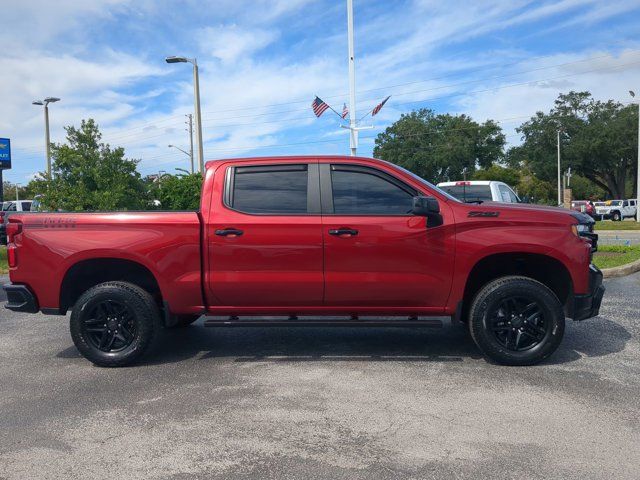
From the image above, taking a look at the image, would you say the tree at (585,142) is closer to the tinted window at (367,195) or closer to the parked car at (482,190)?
the parked car at (482,190)

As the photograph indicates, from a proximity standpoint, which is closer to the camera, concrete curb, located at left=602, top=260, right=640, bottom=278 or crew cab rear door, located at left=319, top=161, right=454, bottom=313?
crew cab rear door, located at left=319, top=161, right=454, bottom=313

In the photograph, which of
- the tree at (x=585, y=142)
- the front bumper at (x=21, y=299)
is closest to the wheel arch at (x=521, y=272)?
the front bumper at (x=21, y=299)

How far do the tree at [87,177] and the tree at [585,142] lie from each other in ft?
159

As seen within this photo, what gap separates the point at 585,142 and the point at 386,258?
55.0 meters

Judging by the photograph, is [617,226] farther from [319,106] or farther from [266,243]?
[266,243]

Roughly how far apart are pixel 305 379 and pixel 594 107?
59.4 meters

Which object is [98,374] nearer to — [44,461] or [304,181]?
[44,461]

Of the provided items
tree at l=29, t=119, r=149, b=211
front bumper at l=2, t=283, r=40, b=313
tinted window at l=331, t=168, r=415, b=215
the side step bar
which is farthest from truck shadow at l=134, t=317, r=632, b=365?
tree at l=29, t=119, r=149, b=211

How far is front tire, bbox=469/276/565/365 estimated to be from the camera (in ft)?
16.3

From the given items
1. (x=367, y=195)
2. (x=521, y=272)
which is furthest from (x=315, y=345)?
(x=521, y=272)

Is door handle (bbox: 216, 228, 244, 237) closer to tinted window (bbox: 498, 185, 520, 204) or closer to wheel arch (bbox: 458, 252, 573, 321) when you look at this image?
wheel arch (bbox: 458, 252, 573, 321)

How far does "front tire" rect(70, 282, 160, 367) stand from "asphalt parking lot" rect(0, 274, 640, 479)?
0.20 m

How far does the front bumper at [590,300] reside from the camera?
16.4 ft

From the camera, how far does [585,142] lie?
53.1m
